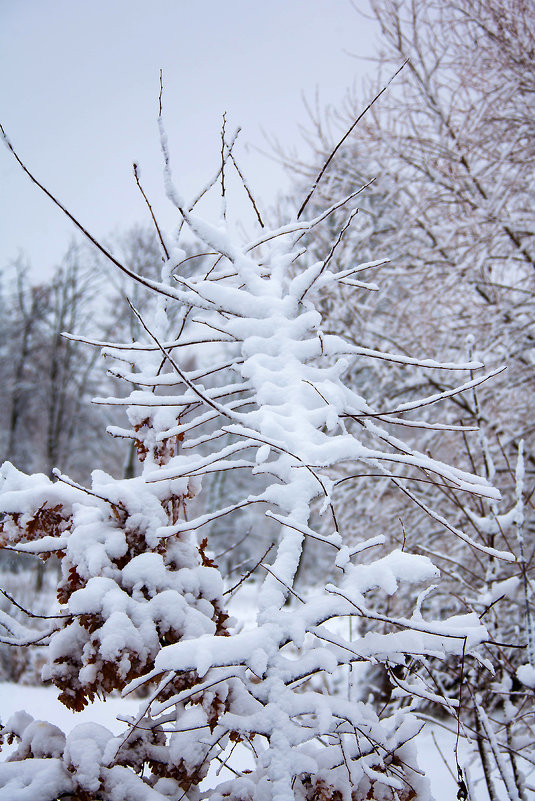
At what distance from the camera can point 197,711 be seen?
1.53 metres

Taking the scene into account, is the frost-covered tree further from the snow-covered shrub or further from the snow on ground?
the snow-covered shrub

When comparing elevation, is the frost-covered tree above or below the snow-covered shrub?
above

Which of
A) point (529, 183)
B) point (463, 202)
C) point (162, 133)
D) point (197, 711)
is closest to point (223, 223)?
point (162, 133)

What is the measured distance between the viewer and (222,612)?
6.04 feet

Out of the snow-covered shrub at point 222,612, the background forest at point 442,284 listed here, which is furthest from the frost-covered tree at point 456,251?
the snow-covered shrub at point 222,612

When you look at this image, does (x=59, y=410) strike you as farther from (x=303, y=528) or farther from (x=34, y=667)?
(x=303, y=528)

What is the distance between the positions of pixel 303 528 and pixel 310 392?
0.51m

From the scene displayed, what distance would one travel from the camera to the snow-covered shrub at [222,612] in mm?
1359

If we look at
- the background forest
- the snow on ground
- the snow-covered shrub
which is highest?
the background forest

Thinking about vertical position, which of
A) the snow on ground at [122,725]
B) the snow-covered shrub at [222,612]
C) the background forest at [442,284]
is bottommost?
the snow on ground at [122,725]

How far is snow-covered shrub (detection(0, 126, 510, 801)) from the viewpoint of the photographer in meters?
1.36

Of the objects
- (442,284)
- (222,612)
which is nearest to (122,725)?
(222,612)

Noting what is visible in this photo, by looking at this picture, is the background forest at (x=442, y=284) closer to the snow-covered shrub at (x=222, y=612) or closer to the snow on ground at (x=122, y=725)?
the snow on ground at (x=122, y=725)

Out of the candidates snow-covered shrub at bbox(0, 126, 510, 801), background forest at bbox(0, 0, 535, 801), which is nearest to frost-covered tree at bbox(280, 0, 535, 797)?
background forest at bbox(0, 0, 535, 801)
